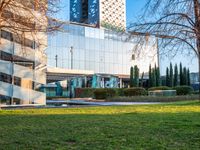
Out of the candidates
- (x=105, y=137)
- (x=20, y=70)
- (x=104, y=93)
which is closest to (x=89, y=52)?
(x=104, y=93)

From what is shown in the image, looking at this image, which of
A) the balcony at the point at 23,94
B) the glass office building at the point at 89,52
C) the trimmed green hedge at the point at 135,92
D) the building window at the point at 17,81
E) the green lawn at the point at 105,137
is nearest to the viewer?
the green lawn at the point at 105,137

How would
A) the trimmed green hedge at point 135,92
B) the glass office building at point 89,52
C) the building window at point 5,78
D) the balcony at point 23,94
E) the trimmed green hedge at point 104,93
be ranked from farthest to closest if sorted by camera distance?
the glass office building at point 89,52
the trimmed green hedge at point 135,92
the trimmed green hedge at point 104,93
the balcony at point 23,94
the building window at point 5,78

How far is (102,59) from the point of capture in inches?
3674

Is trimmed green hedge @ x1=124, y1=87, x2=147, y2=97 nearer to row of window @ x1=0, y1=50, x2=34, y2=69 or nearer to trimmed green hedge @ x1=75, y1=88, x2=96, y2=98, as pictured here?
trimmed green hedge @ x1=75, y1=88, x2=96, y2=98

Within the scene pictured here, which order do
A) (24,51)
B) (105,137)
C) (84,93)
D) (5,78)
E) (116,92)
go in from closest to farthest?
1. (105,137)
2. (24,51)
3. (5,78)
4. (116,92)
5. (84,93)

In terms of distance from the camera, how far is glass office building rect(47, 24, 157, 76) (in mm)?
84750

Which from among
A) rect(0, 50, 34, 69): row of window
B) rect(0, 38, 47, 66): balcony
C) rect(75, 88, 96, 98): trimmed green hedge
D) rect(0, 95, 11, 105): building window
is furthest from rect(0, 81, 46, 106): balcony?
rect(75, 88, 96, 98): trimmed green hedge

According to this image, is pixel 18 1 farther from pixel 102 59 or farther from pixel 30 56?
pixel 102 59

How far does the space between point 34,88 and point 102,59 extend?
6674 cm

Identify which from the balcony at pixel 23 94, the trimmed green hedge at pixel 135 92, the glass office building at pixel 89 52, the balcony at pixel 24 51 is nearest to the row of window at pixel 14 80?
the balcony at pixel 23 94

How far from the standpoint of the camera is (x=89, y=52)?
299 ft

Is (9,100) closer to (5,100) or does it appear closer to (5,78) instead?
(5,100)

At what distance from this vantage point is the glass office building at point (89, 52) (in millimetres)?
84750

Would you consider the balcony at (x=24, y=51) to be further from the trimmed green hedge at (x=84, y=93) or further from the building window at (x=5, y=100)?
the trimmed green hedge at (x=84, y=93)
